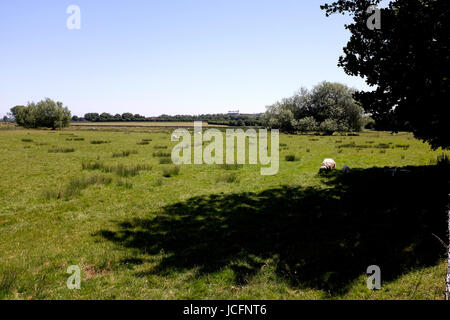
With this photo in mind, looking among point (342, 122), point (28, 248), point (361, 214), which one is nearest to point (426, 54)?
point (361, 214)

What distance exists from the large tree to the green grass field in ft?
9.21

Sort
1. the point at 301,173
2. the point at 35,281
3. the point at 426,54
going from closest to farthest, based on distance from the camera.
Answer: the point at 35,281
the point at 426,54
the point at 301,173

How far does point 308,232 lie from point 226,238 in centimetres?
226

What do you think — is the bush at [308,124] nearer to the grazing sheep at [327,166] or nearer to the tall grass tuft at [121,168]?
the grazing sheep at [327,166]

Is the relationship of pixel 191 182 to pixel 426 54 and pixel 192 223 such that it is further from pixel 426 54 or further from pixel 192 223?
pixel 426 54

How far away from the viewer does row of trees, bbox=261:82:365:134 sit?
187 ft

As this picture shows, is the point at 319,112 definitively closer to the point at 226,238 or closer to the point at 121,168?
the point at 121,168

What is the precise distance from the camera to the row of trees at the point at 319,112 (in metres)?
57.1

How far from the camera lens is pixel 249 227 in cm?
728

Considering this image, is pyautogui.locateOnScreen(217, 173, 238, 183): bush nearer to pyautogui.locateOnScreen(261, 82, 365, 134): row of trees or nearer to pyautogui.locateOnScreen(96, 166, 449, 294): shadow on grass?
pyautogui.locateOnScreen(96, 166, 449, 294): shadow on grass

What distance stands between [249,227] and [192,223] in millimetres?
1806

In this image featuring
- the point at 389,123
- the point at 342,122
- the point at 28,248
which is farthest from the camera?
the point at 342,122

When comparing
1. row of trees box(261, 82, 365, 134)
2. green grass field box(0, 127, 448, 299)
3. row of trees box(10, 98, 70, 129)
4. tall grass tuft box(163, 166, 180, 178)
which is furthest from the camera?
row of trees box(10, 98, 70, 129)

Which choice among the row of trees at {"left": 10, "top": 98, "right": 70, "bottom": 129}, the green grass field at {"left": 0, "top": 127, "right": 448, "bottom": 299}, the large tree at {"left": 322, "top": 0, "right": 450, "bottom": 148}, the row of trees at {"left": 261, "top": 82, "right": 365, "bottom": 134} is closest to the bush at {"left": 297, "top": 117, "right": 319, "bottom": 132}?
the row of trees at {"left": 261, "top": 82, "right": 365, "bottom": 134}
